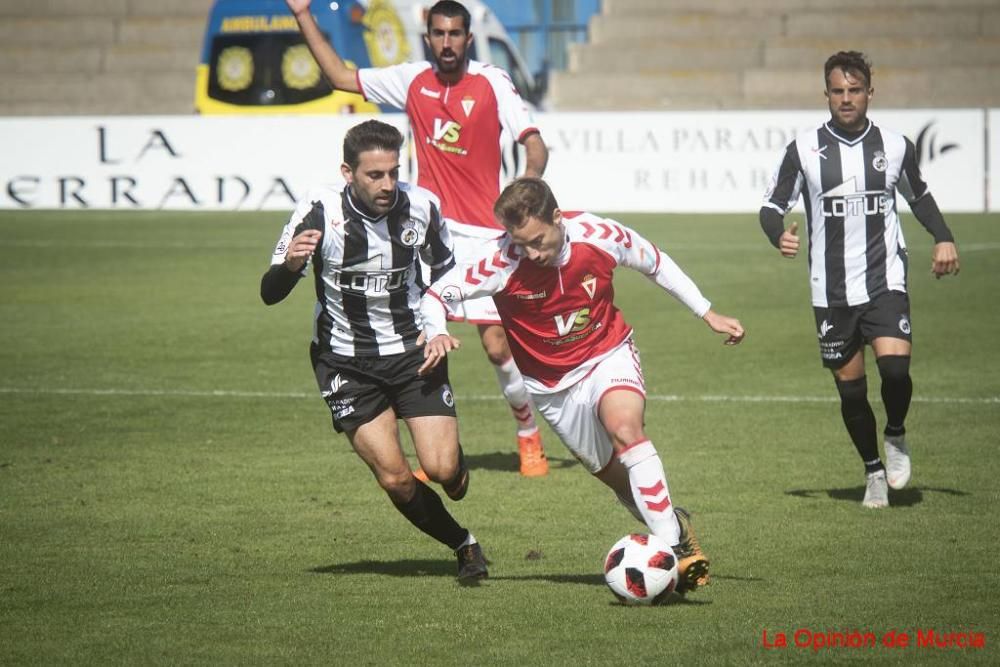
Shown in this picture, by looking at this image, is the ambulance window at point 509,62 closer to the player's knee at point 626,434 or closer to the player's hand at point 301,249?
the player's hand at point 301,249

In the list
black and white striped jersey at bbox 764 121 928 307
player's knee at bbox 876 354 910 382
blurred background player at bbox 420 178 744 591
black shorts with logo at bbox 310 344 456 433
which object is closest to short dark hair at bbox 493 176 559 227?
blurred background player at bbox 420 178 744 591

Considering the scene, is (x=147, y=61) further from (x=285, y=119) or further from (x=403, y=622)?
(x=403, y=622)

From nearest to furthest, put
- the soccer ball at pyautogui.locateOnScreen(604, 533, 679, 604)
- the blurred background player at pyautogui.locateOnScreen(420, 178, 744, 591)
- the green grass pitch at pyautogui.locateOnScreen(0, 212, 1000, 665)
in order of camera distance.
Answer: the green grass pitch at pyautogui.locateOnScreen(0, 212, 1000, 665), the soccer ball at pyautogui.locateOnScreen(604, 533, 679, 604), the blurred background player at pyautogui.locateOnScreen(420, 178, 744, 591)

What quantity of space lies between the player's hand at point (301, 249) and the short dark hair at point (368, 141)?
38 centimetres

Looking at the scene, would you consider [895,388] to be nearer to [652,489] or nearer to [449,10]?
[652,489]

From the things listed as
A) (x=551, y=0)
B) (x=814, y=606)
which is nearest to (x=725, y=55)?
(x=551, y=0)

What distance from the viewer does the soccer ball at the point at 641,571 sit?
5844 millimetres

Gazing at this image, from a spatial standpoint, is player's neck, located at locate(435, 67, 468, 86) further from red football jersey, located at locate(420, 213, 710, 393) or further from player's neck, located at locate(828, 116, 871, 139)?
red football jersey, located at locate(420, 213, 710, 393)

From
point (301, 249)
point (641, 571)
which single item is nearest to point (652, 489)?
point (641, 571)

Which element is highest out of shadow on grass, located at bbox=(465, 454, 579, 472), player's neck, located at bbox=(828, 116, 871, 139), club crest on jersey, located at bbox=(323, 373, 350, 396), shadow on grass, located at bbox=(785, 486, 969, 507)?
player's neck, located at bbox=(828, 116, 871, 139)

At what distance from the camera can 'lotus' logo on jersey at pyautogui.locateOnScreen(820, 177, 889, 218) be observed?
7859 mm

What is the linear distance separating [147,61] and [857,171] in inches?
1136

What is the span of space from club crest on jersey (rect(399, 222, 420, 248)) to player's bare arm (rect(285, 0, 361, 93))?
75.1 inches

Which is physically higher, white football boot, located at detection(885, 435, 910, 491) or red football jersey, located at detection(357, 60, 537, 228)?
red football jersey, located at detection(357, 60, 537, 228)
